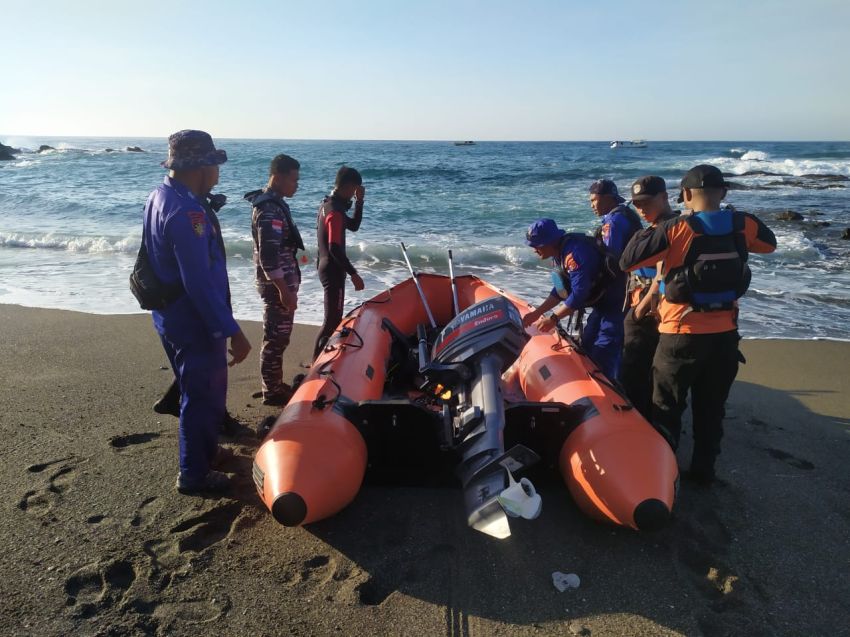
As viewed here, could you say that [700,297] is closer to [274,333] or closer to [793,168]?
[274,333]

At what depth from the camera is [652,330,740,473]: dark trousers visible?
2.66 meters

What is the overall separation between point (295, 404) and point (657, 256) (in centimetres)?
174

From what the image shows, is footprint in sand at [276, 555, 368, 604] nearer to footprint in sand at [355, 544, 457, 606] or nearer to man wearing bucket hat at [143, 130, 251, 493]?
footprint in sand at [355, 544, 457, 606]

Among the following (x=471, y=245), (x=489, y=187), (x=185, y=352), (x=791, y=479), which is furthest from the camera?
(x=489, y=187)

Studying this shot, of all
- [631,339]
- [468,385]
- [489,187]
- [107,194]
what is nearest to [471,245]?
[631,339]

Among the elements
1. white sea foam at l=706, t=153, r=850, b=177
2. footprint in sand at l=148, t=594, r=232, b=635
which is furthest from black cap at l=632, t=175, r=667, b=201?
white sea foam at l=706, t=153, r=850, b=177

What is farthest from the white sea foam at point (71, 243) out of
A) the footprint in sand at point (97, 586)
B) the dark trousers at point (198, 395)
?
the footprint in sand at point (97, 586)

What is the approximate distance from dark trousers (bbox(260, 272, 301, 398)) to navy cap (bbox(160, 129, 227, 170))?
1.16m

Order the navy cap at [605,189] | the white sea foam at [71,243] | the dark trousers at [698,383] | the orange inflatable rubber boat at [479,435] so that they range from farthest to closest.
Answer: the white sea foam at [71,243] < the navy cap at [605,189] < the dark trousers at [698,383] < the orange inflatable rubber boat at [479,435]

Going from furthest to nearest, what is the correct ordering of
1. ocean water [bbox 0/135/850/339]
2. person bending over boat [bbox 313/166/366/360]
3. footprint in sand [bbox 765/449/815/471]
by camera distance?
A: ocean water [bbox 0/135/850/339]
person bending over boat [bbox 313/166/366/360]
footprint in sand [bbox 765/449/815/471]

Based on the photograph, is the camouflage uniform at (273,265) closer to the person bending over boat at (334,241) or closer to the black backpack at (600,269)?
the person bending over boat at (334,241)

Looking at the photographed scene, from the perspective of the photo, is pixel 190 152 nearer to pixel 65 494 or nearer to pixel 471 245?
pixel 65 494

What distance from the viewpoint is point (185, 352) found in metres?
2.56

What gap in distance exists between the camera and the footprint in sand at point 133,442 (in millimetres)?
3045
